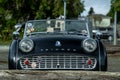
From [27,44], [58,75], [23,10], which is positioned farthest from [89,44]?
[23,10]

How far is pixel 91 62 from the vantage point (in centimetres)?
841

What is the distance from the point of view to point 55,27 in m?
10.1

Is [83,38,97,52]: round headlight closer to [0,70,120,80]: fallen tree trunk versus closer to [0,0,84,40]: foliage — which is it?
[0,70,120,80]: fallen tree trunk

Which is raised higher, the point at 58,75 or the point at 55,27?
the point at 55,27

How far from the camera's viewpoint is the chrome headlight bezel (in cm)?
831

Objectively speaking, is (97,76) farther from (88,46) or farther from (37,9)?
(37,9)

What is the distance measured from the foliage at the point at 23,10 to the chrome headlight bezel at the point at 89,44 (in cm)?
3049

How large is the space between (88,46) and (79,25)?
6.16 feet

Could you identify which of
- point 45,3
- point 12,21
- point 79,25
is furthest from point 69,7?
point 79,25

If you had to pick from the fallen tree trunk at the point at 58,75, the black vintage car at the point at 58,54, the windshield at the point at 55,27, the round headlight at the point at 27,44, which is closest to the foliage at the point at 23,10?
the windshield at the point at 55,27

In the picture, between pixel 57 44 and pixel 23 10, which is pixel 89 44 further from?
pixel 23 10

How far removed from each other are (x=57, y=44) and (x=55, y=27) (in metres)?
1.67

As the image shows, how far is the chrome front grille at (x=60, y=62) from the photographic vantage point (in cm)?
834

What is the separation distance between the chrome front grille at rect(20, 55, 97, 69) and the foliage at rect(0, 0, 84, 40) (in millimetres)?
30482
